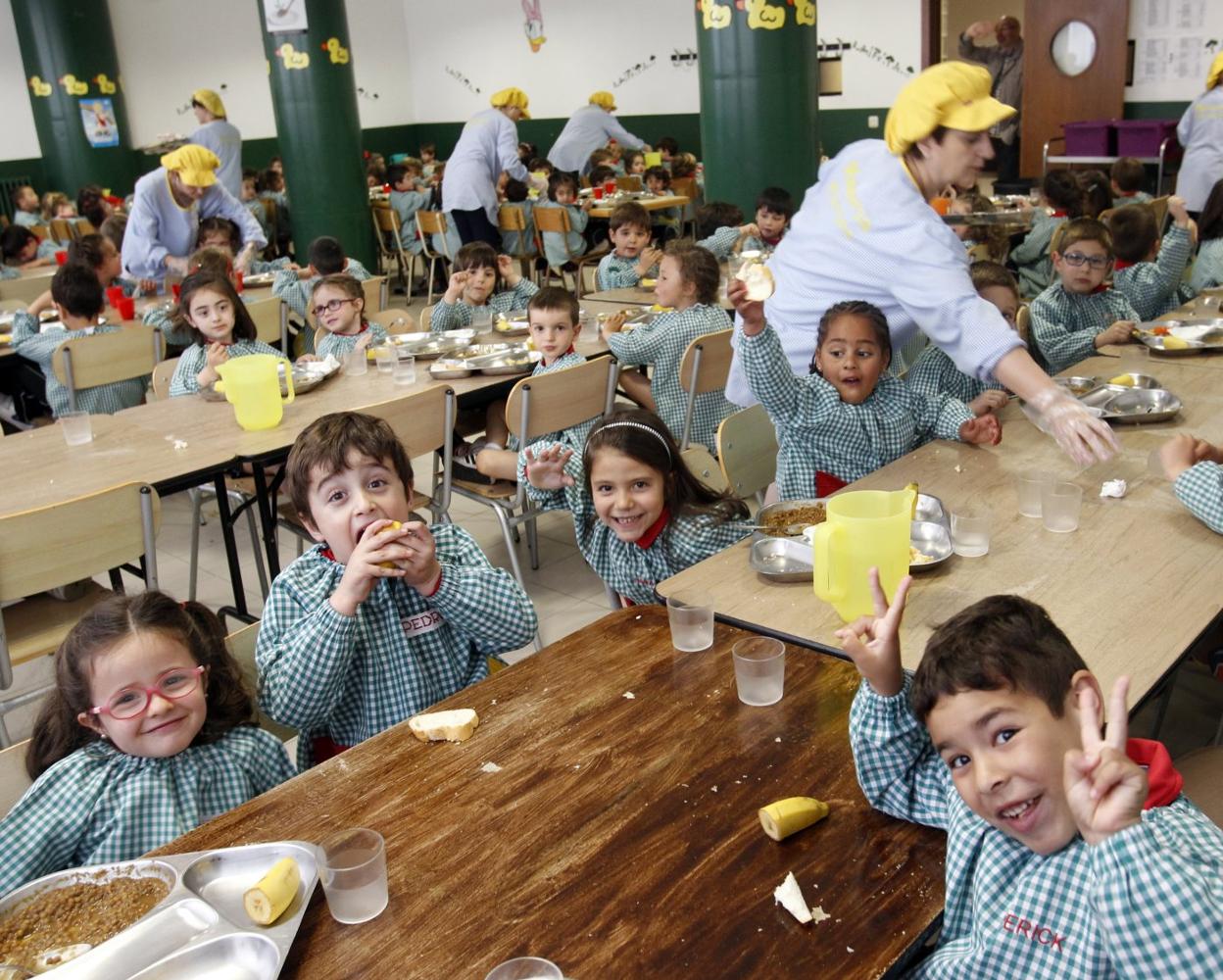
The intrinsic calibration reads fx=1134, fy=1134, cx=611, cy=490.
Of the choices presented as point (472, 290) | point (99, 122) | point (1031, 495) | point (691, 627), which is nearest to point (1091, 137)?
point (472, 290)

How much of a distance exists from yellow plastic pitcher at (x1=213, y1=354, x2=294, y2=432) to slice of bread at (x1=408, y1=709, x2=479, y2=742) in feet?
6.65

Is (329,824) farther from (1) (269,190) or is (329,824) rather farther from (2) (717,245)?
(1) (269,190)

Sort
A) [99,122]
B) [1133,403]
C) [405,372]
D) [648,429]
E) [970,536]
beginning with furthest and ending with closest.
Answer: [99,122] → [405,372] → [1133,403] → [648,429] → [970,536]

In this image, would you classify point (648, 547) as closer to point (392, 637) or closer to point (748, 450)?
point (392, 637)

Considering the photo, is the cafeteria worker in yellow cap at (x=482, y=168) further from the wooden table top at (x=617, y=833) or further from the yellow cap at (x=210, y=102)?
the wooden table top at (x=617, y=833)

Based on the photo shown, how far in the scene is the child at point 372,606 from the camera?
6.28 ft

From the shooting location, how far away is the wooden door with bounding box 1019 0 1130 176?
33.0 feet

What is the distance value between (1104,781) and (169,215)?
21.6 feet

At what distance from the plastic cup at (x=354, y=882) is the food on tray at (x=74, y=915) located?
20 centimetres

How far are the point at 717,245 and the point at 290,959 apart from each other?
5629mm

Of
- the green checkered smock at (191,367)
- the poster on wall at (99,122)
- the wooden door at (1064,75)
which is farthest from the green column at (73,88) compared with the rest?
the green checkered smock at (191,367)

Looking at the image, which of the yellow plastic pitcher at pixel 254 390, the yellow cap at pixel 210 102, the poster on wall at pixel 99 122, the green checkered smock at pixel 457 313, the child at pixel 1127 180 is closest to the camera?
the yellow plastic pitcher at pixel 254 390

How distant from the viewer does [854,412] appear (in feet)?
9.53

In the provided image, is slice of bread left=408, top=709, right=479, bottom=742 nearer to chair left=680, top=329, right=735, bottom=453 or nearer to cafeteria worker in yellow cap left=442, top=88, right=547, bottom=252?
chair left=680, top=329, right=735, bottom=453
